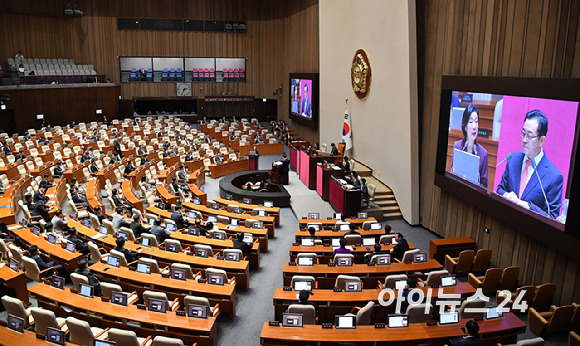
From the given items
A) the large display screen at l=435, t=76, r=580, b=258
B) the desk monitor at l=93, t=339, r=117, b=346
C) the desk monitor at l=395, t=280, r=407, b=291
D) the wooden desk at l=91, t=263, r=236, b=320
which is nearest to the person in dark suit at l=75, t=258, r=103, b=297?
the wooden desk at l=91, t=263, r=236, b=320

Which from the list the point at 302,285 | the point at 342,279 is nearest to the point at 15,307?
the point at 302,285

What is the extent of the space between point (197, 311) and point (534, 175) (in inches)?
259

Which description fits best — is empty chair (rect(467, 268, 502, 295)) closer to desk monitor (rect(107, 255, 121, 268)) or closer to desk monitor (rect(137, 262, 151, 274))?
desk monitor (rect(137, 262, 151, 274))

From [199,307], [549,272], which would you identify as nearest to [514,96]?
[549,272]

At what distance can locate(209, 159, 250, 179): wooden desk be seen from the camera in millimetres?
19406

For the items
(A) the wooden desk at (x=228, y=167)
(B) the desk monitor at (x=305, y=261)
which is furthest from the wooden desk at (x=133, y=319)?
(A) the wooden desk at (x=228, y=167)

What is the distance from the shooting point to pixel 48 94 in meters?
26.9

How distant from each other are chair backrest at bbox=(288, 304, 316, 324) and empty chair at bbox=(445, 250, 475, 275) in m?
4.55

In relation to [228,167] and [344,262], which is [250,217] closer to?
[344,262]

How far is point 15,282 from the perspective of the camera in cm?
786

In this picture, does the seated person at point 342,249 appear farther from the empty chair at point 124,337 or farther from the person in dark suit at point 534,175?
the empty chair at point 124,337

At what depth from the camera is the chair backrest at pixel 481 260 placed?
991cm

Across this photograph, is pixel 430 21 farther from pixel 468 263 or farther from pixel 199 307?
pixel 199 307

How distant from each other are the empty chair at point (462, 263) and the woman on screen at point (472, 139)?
1.58m
